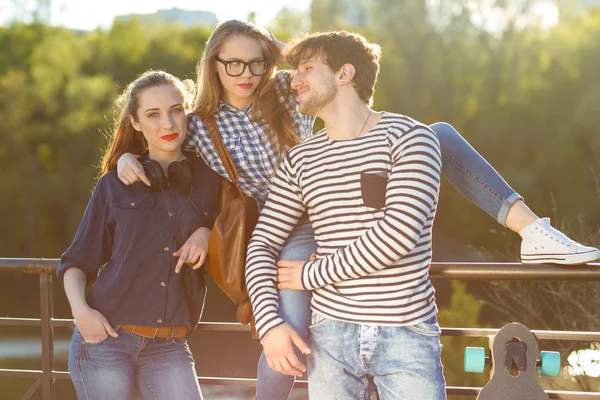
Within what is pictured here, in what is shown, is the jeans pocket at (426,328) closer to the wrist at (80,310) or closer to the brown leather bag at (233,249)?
the brown leather bag at (233,249)

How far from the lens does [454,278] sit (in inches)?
94.5

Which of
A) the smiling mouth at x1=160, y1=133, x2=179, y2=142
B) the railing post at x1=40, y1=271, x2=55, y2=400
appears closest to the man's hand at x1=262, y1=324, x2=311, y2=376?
the smiling mouth at x1=160, y1=133, x2=179, y2=142

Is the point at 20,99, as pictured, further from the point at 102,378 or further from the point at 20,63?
the point at 102,378

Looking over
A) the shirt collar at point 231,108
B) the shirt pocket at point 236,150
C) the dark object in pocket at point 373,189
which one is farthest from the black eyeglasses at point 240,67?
the dark object in pocket at point 373,189

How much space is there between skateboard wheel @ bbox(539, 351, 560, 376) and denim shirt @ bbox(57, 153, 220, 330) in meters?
1.08

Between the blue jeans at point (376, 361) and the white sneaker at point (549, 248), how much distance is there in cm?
49

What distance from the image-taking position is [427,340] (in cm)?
202

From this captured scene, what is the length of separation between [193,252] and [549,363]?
3.72ft

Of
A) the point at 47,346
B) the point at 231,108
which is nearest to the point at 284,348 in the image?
the point at 231,108

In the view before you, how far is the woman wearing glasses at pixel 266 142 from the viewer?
7.48 feet

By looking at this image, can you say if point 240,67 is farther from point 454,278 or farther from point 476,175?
point 454,278

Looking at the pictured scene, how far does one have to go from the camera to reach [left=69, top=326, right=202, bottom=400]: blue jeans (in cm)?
230

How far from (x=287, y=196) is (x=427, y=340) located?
22.6 inches

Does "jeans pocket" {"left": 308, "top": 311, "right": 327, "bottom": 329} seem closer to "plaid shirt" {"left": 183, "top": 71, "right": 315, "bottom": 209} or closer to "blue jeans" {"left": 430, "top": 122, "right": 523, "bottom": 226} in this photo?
"plaid shirt" {"left": 183, "top": 71, "right": 315, "bottom": 209}
